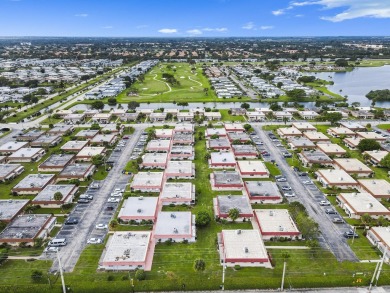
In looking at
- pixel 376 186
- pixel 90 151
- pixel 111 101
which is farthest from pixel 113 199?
pixel 111 101

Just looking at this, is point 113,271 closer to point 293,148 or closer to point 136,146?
point 136,146

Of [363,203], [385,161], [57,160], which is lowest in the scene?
[57,160]

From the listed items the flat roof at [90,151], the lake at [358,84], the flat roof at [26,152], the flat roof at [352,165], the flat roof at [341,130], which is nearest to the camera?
the flat roof at [352,165]

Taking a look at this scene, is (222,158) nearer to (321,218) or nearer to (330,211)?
(330,211)

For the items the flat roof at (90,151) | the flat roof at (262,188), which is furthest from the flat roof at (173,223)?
the flat roof at (90,151)

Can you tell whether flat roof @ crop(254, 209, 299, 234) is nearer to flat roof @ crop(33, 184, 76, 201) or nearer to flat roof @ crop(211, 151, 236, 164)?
flat roof @ crop(211, 151, 236, 164)

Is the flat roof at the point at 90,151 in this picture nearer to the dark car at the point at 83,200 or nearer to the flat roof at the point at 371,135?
the dark car at the point at 83,200
